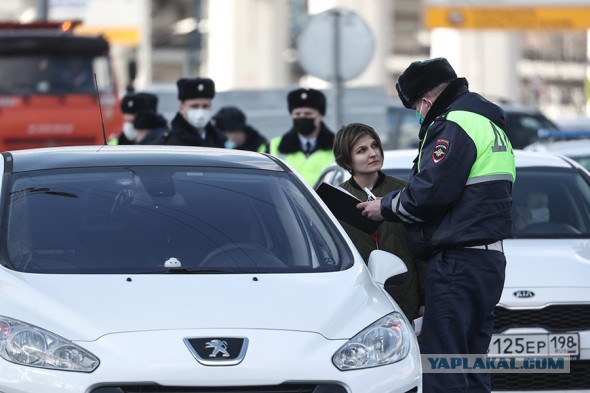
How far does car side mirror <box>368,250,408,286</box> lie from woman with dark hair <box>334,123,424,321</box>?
2.45 feet

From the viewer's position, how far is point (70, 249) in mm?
6242

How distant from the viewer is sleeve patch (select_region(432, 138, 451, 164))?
675 cm

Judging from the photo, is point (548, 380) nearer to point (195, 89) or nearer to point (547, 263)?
point (547, 263)

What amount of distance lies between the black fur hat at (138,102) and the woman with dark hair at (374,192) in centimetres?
750

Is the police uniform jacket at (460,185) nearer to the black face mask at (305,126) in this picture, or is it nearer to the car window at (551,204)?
the car window at (551,204)

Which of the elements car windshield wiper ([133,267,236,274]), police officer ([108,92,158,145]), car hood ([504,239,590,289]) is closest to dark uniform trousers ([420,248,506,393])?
car windshield wiper ([133,267,236,274])

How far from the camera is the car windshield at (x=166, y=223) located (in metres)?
6.19

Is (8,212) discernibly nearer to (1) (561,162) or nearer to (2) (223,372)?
(2) (223,372)

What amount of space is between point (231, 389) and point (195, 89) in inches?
286

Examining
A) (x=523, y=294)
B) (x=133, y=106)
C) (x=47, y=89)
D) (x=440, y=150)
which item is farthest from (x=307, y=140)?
(x=47, y=89)

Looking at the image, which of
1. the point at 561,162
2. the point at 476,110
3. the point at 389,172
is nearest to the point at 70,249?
the point at 476,110

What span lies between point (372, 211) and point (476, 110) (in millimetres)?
652

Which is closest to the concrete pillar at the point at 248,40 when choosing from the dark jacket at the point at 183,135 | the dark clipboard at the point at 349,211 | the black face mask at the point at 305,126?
the black face mask at the point at 305,126

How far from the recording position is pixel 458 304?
6750mm
